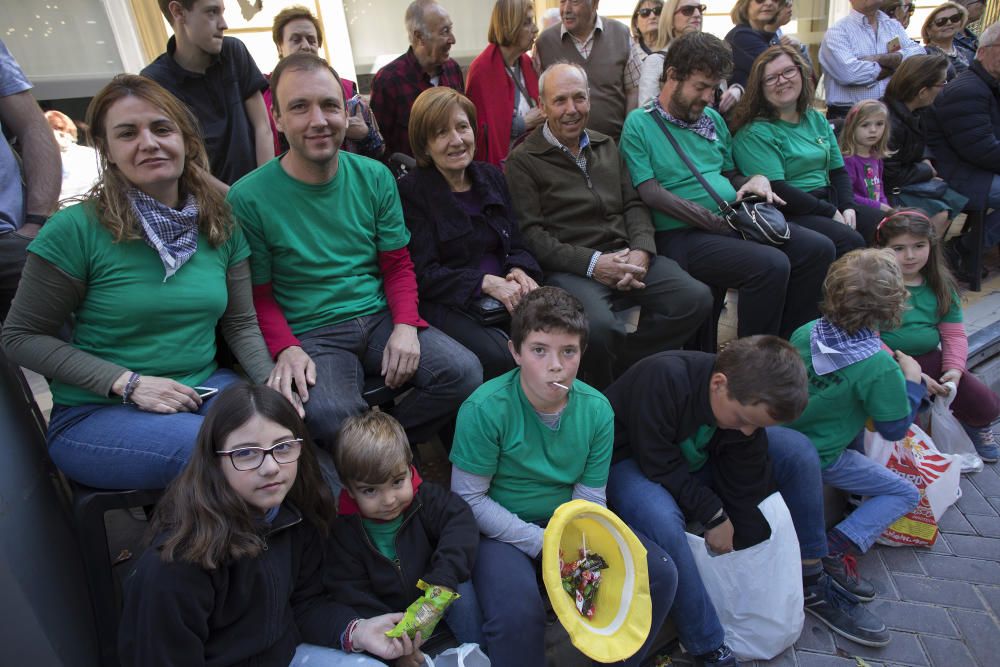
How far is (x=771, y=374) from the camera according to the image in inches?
76.9

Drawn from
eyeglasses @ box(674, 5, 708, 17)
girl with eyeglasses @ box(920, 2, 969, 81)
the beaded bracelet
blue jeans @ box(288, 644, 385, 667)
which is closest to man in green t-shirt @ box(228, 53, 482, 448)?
the beaded bracelet

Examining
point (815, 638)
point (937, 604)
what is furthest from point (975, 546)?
point (815, 638)

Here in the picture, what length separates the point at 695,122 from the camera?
335 cm

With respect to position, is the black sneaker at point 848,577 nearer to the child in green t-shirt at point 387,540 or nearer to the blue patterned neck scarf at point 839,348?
the blue patterned neck scarf at point 839,348

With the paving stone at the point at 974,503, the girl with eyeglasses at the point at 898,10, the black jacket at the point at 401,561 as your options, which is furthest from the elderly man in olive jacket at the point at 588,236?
the girl with eyeglasses at the point at 898,10

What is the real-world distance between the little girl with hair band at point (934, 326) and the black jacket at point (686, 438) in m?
1.54

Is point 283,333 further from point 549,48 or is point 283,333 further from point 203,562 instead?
point 549,48

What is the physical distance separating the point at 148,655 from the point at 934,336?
3588 millimetres

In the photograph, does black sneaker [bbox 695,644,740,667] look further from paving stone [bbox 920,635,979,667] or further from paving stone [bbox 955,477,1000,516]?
paving stone [bbox 955,477,1000,516]

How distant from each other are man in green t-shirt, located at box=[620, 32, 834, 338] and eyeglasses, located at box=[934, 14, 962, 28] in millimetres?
3724

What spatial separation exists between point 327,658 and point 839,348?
7.17ft

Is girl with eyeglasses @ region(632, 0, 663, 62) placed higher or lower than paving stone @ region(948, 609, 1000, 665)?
higher

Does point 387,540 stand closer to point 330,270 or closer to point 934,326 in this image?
point 330,270

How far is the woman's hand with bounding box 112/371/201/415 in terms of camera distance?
6.03ft
